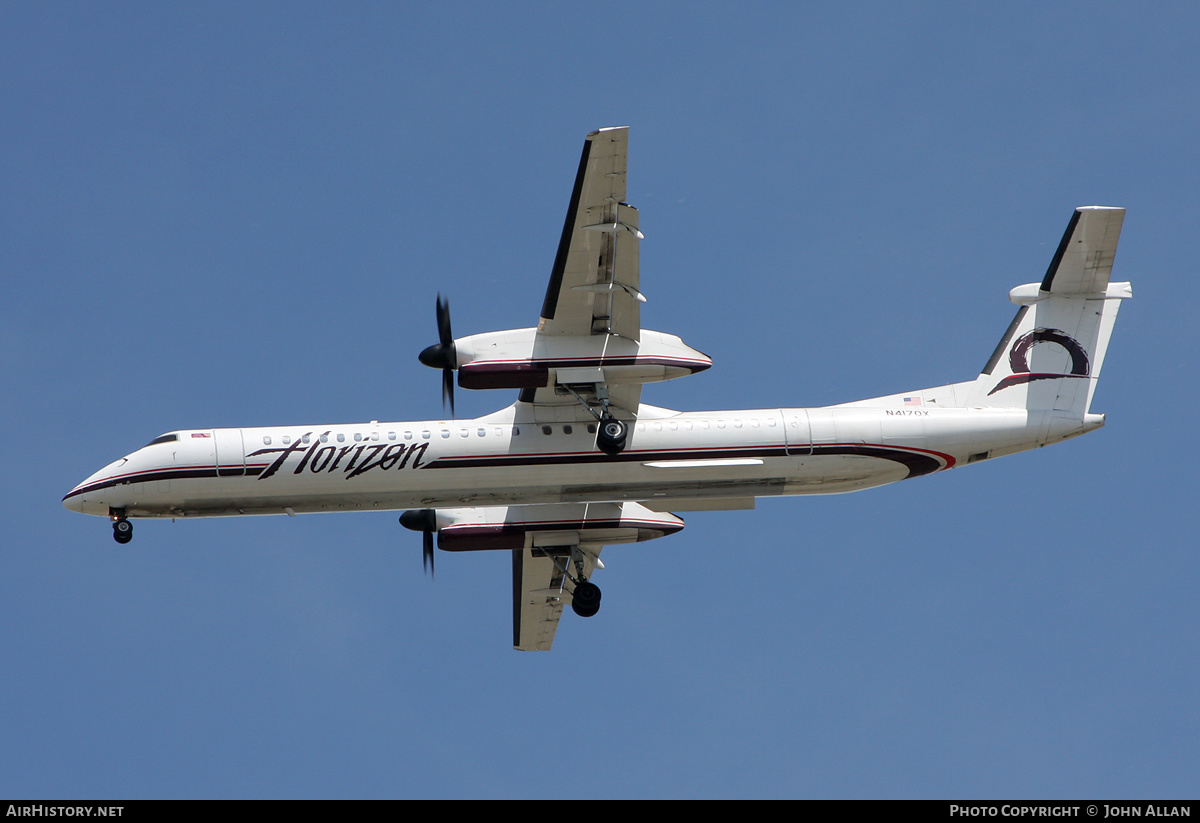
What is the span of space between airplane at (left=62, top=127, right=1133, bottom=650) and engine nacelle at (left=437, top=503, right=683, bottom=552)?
63 centimetres

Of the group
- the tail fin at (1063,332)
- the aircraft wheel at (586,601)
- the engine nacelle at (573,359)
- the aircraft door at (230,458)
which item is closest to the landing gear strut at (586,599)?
the aircraft wheel at (586,601)

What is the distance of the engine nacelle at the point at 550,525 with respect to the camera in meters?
26.3

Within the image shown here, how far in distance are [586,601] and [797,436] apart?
18.4 ft

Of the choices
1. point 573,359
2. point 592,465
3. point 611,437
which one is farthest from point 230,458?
point 611,437

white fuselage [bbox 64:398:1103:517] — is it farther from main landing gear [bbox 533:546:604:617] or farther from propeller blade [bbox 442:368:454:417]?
main landing gear [bbox 533:546:604:617]

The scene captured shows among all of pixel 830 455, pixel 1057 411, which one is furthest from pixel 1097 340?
pixel 830 455

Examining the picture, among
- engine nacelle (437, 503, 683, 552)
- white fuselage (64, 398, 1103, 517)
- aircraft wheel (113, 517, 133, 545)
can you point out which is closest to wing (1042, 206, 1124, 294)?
white fuselage (64, 398, 1103, 517)

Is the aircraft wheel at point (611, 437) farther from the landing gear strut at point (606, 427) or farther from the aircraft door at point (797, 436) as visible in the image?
the aircraft door at point (797, 436)

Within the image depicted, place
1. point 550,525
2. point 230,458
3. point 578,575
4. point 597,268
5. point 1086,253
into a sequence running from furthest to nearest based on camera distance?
point 578,575 < point 550,525 < point 1086,253 < point 230,458 < point 597,268

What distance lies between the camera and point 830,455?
24.1 meters

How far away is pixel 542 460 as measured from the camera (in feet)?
77.8

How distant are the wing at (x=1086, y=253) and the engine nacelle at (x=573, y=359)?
758cm

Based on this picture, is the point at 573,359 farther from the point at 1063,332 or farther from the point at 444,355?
the point at 1063,332

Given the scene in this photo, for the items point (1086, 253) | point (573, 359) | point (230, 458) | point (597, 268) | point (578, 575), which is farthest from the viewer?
point (578, 575)
